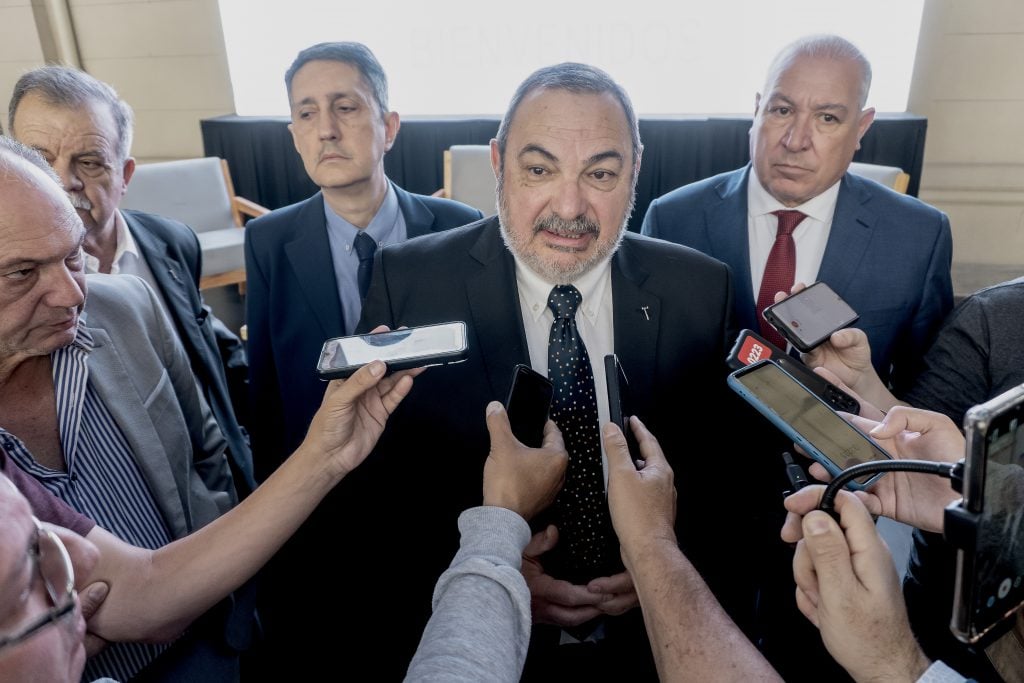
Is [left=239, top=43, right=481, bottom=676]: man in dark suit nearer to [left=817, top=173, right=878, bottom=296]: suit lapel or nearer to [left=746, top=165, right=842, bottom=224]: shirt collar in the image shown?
[left=746, top=165, right=842, bottom=224]: shirt collar

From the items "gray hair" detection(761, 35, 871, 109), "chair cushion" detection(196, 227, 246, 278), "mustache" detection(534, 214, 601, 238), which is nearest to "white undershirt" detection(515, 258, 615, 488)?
"mustache" detection(534, 214, 601, 238)

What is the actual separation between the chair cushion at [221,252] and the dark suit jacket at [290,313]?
2.48 meters

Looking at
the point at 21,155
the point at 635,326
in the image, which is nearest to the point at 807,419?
the point at 635,326

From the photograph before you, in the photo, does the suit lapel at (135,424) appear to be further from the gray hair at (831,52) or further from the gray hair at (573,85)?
the gray hair at (831,52)

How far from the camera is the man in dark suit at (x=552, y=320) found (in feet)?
4.84

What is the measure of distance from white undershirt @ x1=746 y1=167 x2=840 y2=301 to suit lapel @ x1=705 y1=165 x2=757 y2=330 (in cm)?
3

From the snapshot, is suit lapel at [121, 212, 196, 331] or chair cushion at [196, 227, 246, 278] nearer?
suit lapel at [121, 212, 196, 331]

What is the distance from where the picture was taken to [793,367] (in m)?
1.34

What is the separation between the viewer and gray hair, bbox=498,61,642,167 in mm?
1485

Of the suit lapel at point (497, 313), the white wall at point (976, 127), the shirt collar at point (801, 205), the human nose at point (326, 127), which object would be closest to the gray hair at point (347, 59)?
the human nose at point (326, 127)

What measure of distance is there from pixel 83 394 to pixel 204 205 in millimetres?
4014

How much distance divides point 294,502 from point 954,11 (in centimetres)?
625

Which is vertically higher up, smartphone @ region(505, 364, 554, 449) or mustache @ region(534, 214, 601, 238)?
mustache @ region(534, 214, 601, 238)

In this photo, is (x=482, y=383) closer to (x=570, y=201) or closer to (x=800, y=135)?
(x=570, y=201)
